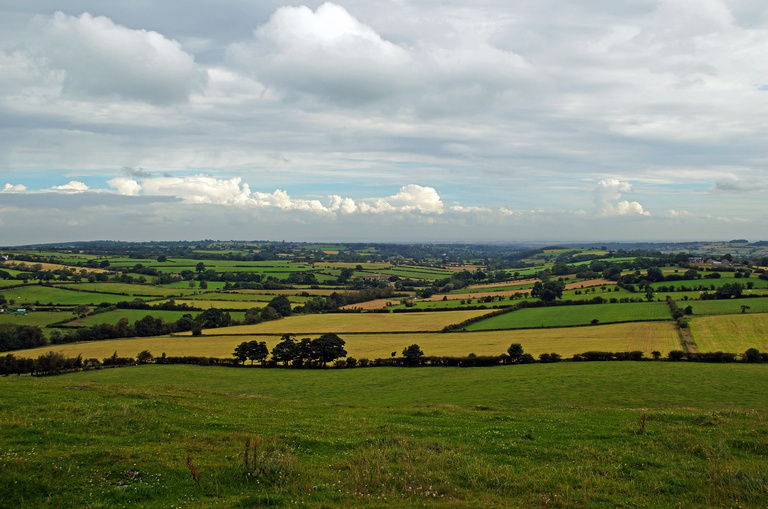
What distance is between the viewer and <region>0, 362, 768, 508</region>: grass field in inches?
384

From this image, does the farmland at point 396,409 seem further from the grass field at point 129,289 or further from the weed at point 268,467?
the grass field at point 129,289

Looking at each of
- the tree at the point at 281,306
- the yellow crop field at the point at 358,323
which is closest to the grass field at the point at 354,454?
the yellow crop field at the point at 358,323

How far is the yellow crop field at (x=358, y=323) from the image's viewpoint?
7019 cm

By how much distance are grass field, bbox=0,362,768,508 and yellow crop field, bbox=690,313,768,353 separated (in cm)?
3488

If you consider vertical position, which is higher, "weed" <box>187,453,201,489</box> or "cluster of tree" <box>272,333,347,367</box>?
"weed" <box>187,453,201,489</box>

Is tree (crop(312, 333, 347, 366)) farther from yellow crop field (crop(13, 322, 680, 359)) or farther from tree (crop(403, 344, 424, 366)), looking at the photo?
tree (crop(403, 344, 424, 366))

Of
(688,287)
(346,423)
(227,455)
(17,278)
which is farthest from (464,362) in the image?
(17,278)

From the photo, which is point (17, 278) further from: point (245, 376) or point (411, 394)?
point (411, 394)

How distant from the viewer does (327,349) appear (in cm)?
4809

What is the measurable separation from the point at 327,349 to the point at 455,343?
18763 mm

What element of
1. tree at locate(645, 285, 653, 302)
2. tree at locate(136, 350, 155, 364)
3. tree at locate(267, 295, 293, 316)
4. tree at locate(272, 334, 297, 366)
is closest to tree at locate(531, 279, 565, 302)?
tree at locate(645, 285, 653, 302)

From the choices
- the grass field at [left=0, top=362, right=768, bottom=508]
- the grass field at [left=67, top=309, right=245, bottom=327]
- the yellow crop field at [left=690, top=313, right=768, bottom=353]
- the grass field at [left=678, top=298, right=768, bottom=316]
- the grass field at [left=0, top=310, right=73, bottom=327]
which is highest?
the grass field at [left=0, top=362, right=768, bottom=508]

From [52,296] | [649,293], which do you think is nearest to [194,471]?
[649,293]

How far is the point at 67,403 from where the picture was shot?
671 inches
